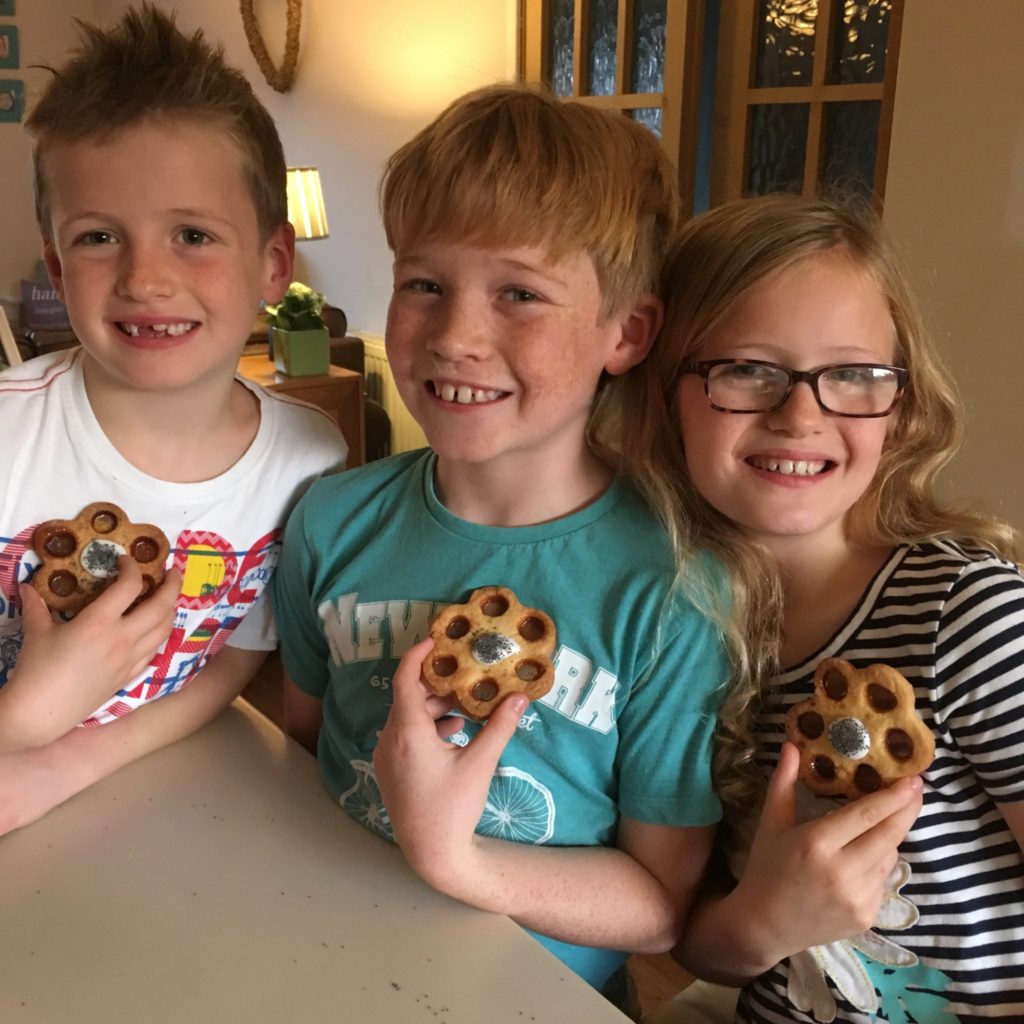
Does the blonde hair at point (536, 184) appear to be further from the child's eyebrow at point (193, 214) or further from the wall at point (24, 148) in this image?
the wall at point (24, 148)

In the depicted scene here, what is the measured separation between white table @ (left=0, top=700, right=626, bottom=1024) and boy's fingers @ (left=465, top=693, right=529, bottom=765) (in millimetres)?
164

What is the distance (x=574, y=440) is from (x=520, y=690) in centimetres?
30

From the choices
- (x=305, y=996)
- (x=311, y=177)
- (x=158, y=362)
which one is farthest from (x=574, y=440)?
(x=311, y=177)

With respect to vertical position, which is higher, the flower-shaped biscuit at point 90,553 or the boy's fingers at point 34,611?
the flower-shaped biscuit at point 90,553

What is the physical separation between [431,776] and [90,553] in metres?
0.48

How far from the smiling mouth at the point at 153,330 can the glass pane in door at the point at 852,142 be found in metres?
2.06

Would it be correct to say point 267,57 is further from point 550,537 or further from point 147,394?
point 550,537

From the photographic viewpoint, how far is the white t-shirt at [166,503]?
3.76 ft

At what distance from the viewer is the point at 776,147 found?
2.98 m

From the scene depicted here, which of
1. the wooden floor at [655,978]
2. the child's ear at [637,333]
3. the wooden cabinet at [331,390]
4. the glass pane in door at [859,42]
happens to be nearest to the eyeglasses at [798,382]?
the child's ear at [637,333]

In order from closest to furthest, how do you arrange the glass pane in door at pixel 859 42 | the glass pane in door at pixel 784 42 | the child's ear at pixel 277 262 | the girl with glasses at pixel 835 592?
the girl with glasses at pixel 835 592, the child's ear at pixel 277 262, the glass pane in door at pixel 859 42, the glass pane in door at pixel 784 42

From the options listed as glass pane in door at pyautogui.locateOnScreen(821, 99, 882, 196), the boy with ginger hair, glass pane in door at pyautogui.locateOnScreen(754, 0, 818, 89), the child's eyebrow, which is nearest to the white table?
the boy with ginger hair

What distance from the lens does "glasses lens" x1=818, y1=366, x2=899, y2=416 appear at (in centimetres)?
98

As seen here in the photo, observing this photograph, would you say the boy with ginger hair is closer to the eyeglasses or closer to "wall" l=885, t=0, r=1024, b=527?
the eyeglasses
